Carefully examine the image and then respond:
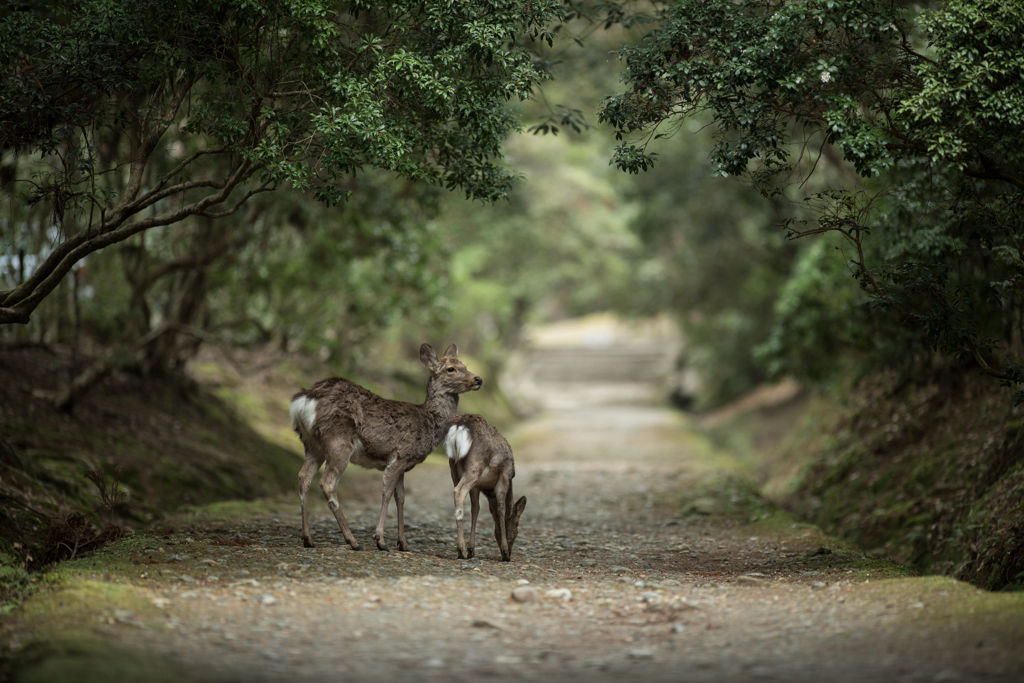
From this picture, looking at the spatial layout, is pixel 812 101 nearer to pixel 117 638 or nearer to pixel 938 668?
pixel 938 668

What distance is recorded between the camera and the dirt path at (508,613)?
16.5ft

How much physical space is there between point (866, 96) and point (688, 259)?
17248 millimetres

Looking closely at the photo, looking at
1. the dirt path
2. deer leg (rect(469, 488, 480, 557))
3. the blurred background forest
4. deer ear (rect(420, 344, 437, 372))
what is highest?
the blurred background forest

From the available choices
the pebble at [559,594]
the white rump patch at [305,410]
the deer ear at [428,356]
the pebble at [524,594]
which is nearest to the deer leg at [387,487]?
the white rump patch at [305,410]

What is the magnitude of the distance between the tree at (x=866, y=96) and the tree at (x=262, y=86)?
1319 millimetres

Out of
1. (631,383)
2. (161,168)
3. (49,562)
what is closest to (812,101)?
(49,562)

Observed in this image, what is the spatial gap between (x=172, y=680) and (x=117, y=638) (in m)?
0.83

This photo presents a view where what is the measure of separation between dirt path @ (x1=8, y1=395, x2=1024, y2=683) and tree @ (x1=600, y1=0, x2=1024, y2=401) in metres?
2.96

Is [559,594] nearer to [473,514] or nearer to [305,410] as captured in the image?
[473,514]

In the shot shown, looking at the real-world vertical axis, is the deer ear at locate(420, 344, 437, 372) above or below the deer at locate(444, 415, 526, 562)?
above

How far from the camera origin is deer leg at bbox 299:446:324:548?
802 centimetres

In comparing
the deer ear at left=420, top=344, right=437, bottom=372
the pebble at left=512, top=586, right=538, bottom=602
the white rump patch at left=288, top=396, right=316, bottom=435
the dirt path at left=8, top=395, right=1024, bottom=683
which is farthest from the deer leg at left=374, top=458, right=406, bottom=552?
the pebble at left=512, top=586, right=538, bottom=602

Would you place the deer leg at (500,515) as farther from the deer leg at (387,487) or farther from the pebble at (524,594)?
→ the pebble at (524,594)

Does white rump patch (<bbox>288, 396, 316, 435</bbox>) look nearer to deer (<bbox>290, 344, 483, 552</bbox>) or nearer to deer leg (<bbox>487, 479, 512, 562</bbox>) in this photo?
deer (<bbox>290, 344, 483, 552</bbox>)
